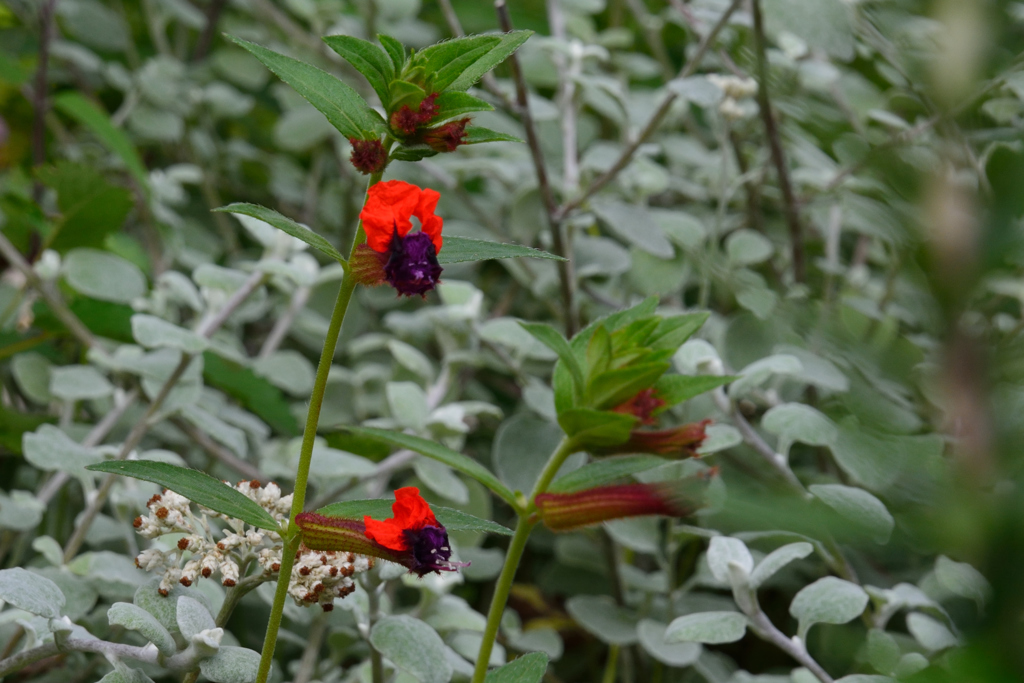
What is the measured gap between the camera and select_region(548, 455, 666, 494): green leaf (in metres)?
0.40

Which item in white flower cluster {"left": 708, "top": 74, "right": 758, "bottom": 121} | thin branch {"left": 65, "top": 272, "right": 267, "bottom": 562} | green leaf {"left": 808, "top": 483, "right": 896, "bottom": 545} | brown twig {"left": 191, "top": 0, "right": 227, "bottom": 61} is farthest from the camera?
brown twig {"left": 191, "top": 0, "right": 227, "bottom": 61}

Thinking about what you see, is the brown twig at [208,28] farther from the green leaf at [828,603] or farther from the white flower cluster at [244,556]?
the green leaf at [828,603]

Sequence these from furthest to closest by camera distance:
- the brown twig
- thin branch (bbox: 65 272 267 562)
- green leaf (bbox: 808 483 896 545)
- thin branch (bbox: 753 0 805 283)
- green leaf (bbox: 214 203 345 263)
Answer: the brown twig, thin branch (bbox: 753 0 805 283), thin branch (bbox: 65 272 267 562), green leaf (bbox: 808 483 896 545), green leaf (bbox: 214 203 345 263)

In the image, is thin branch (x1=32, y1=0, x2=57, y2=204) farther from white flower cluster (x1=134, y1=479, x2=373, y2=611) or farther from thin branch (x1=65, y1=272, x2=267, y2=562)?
white flower cluster (x1=134, y1=479, x2=373, y2=611)

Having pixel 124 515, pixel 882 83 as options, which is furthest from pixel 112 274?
pixel 882 83

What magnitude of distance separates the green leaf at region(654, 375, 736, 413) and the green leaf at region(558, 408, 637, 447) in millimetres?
25

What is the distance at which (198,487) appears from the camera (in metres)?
0.37

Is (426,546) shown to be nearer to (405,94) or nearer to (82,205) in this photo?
(405,94)

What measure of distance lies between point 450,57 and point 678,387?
173mm

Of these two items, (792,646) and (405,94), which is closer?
(405,94)

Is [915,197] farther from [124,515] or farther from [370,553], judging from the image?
[124,515]

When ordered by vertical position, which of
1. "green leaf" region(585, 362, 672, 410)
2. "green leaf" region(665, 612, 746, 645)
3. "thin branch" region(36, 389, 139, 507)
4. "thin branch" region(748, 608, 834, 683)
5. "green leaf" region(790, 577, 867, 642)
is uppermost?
"green leaf" region(585, 362, 672, 410)

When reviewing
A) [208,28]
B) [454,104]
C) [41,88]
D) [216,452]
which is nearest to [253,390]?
[216,452]

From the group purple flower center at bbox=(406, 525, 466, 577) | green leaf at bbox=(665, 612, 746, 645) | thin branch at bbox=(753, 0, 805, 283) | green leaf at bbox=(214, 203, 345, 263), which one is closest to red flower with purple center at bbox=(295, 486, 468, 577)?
purple flower center at bbox=(406, 525, 466, 577)
